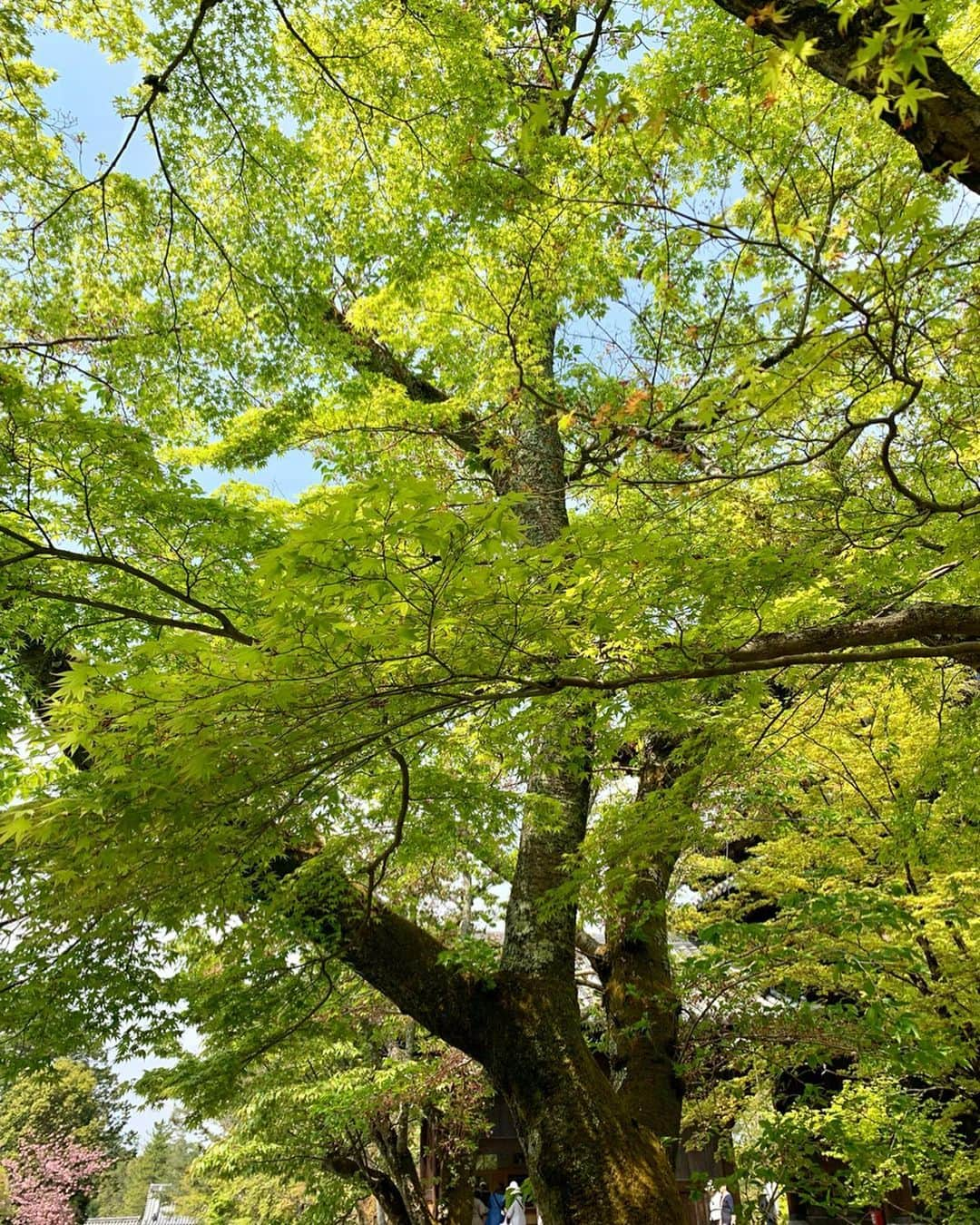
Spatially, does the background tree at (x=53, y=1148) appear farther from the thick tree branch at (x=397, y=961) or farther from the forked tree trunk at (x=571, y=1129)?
the forked tree trunk at (x=571, y=1129)

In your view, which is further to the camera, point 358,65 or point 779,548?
A: point 358,65

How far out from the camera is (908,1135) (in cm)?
539

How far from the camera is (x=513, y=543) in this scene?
2.60 metres

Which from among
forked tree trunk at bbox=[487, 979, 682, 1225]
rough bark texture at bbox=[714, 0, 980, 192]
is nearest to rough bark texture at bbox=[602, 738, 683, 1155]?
forked tree trunk at bbox=[487, 979, 682, 1225]

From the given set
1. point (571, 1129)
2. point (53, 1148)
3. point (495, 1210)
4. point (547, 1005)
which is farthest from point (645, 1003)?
point (53, 1148)

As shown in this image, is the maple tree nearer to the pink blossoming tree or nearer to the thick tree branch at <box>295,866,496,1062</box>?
the thick tree branch at <box>295,866,496,1062</box>

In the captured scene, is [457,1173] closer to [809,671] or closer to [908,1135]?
[908,1135]

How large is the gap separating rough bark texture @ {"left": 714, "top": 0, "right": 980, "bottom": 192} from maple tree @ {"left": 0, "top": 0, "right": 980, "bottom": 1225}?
2cm

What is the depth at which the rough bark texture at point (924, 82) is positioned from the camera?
2379mm

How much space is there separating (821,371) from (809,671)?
2.13 meters

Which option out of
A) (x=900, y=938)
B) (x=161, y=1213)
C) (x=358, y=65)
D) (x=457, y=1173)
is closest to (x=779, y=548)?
(x=900, y=938)

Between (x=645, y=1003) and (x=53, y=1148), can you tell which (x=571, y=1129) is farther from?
(x=53, y=1148)

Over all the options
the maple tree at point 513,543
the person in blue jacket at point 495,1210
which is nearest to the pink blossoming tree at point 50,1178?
the person in blue jacket at point 495,1210

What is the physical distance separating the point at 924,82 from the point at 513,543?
199 centimetres
